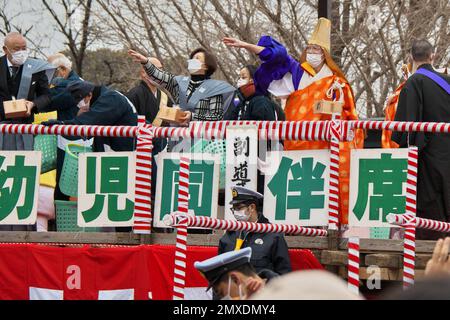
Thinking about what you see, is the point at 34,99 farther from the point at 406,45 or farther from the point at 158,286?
the point at 406,45

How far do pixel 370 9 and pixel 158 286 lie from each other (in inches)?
236

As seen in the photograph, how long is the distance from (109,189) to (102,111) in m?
1.17

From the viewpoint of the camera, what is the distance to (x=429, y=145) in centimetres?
937

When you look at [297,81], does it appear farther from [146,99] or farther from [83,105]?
[146,99]

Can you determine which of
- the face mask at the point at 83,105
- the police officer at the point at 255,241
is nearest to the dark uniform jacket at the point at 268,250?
the police officer at the point at 255,241

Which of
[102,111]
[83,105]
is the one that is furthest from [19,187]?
[83,105]

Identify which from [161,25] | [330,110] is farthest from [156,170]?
[161,25]

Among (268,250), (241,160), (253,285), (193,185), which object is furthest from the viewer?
(193,185)

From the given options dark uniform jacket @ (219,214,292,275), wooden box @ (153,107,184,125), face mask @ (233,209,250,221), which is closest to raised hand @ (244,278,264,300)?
dark uniform jacket @ (219,214,292,275)

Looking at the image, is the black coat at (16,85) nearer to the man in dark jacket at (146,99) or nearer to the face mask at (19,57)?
the face mask at (19,57)

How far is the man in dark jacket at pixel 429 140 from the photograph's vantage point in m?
9.30

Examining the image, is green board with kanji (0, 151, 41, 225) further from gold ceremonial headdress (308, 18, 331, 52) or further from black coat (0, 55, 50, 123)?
gold ceremonial headdress (308, 18, 331, 52)

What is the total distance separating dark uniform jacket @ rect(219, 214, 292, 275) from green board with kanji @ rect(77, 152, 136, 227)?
1.25 metres

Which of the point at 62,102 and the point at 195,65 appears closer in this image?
the point at 195,65
